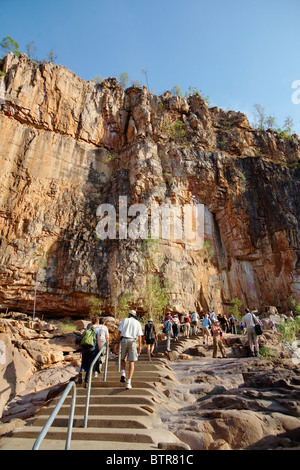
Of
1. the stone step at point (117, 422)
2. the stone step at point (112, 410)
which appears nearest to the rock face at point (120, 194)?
the stone step at point (112, 410)

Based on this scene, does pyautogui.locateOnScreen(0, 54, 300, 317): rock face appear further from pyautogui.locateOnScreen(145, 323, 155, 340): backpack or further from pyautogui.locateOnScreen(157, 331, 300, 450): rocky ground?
pyautogui.locateOnScreen(157, 331, 300, 450): rocky ground

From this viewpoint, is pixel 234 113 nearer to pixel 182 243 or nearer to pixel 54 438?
pixel 182 243

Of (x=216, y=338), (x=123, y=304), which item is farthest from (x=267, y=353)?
(x=123, y=304)

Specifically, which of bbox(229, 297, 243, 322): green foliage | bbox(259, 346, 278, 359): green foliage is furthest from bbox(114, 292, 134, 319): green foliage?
bbox(259, 346, 278, 359): green foliage

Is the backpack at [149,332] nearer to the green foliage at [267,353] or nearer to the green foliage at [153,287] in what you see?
the green foliage at [267,353]

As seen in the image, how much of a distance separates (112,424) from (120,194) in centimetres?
2387

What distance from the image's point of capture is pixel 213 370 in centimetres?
822

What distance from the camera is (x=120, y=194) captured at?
27391 millimetres

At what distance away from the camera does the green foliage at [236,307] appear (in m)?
24.3

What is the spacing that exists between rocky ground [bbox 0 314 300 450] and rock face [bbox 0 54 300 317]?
894 cm

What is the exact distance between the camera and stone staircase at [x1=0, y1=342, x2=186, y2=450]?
404 cm

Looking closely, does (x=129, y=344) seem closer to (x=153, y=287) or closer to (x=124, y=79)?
(x=153, y=287)
